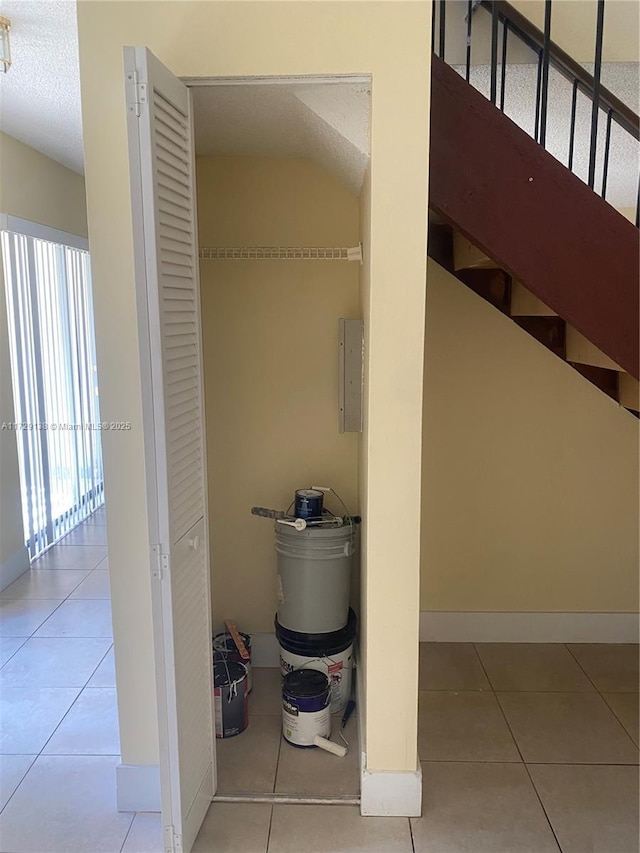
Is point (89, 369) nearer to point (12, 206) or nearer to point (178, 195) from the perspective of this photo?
point (12, 206)

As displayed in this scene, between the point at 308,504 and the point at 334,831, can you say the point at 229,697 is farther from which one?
the point at 308,504

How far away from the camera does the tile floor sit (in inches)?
77.4

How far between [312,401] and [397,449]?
889mm

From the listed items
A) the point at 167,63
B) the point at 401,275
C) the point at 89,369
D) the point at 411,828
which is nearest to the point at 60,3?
the point at 167,63

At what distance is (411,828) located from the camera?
78.4 inches

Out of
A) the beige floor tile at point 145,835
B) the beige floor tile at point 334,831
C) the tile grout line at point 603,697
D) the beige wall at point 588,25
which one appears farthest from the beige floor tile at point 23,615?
the beige wall at point 588,25

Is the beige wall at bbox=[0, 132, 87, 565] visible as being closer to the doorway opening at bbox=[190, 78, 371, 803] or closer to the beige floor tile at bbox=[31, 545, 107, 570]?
the beige floor tile at bbox=[31, 545, 107, 570]

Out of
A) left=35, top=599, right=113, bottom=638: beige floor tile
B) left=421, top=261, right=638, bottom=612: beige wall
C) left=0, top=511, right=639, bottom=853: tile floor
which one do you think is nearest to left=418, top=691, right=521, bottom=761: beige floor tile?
left=0, top=511, right=639, bottom=853: tile floor

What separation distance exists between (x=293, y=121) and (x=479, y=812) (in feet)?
7.33

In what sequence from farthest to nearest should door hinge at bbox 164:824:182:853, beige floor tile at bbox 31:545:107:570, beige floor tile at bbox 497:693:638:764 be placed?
beige floor tile at bbox 31:545:107:570
beige floor tile at bbox 497:693:638:764
door hinge at bbox 164:824:182:853

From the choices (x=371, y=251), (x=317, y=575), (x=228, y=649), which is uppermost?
(x=371, y=251)

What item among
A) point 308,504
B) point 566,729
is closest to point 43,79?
point 308,504

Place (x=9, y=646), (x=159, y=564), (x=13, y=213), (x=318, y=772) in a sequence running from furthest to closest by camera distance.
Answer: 1. (x=13, y=213)
2. (x=9, y=646)
3. (x=318, y=772)
4. (x=159, y=564)

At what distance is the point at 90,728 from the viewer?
2.51m
